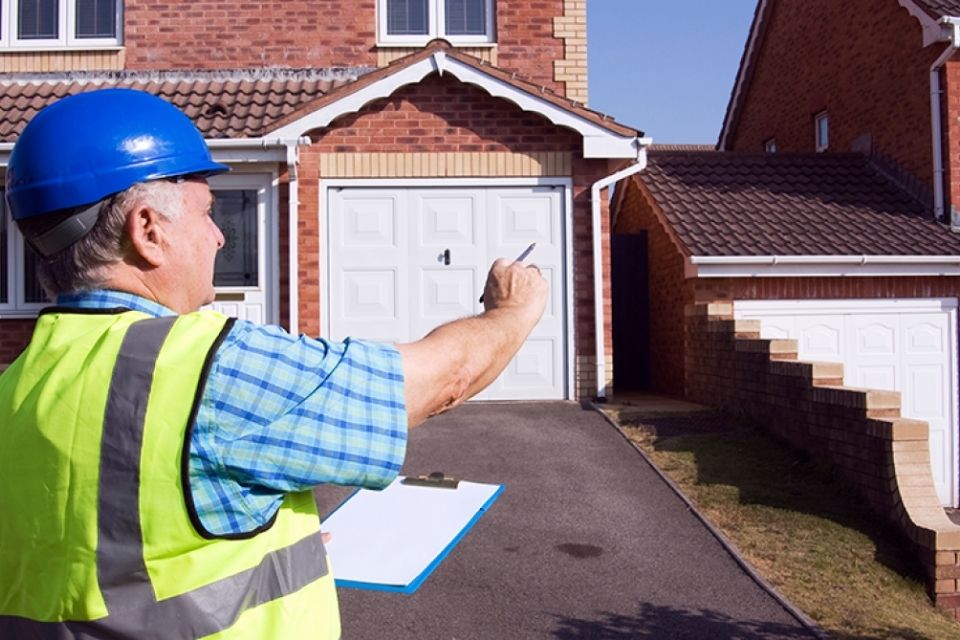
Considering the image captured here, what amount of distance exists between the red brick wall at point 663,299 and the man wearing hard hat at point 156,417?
31.3 ft

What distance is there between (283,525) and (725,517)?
5373 mm

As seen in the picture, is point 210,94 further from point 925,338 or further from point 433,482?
point 925,338

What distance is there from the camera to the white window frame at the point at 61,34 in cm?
1095

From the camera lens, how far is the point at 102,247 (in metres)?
1.51

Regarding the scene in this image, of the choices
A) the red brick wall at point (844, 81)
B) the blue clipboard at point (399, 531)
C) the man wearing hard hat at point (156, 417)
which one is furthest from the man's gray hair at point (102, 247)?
the red brick wall at point (844, 81)

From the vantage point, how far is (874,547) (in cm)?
611

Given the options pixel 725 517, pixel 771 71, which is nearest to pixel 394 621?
pixel 725 517

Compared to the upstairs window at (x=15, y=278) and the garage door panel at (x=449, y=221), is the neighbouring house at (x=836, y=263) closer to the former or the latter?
the garage door panel at (x=449, y=221)

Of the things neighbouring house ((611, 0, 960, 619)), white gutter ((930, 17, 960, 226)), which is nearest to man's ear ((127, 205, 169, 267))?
neighbouring house ((611, 0, 960, 619))

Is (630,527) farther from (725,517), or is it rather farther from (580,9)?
(580,9)

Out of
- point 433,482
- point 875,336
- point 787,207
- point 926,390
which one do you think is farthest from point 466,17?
point 433,482

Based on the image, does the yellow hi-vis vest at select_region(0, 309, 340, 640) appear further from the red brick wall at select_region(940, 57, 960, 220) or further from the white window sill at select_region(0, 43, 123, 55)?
the red brick wall at select_region(940, 57, 960, 220)

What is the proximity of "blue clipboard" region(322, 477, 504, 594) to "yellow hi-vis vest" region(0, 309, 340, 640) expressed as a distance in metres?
0.67

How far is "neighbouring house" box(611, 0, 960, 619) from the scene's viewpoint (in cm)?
849
